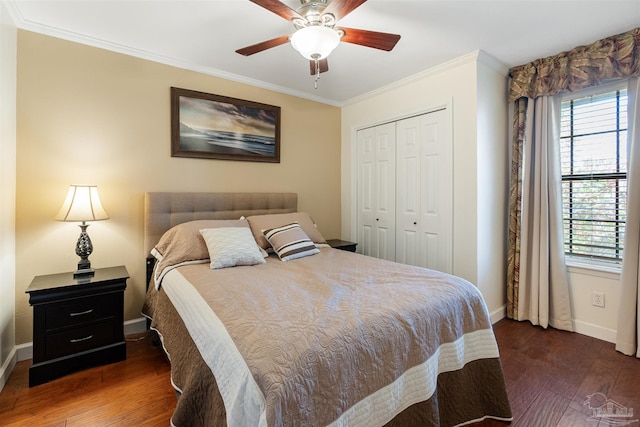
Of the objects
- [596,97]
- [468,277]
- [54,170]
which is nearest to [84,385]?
[54,170]

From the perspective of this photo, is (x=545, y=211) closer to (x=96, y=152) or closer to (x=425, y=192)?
(x=425, y=192)

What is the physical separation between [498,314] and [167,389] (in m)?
2.93

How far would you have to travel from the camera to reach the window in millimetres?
2506

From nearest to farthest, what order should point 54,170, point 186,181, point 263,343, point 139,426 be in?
point 263,343 < point 139,426 < point 54,170 < point 186,181

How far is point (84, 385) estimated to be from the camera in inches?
75.0

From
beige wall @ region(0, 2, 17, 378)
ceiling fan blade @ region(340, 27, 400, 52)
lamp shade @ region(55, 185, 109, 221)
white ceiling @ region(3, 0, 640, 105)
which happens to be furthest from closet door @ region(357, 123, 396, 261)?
beige wall @ region(0, 2, 17, 378)

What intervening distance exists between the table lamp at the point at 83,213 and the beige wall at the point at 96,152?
0.78 ft

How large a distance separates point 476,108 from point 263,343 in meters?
2.62

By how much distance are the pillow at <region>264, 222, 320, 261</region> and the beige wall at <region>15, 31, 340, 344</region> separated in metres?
0.81

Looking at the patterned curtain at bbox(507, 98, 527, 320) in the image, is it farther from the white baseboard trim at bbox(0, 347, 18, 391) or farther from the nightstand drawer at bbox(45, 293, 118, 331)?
the white baseboard trim at bbox(0, 347, 18, 391)

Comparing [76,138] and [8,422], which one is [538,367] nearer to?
[8,422]

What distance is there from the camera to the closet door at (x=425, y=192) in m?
2.88

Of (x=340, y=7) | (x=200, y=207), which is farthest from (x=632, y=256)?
(x=200, y=207)

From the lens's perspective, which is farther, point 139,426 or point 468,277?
point 468,277
